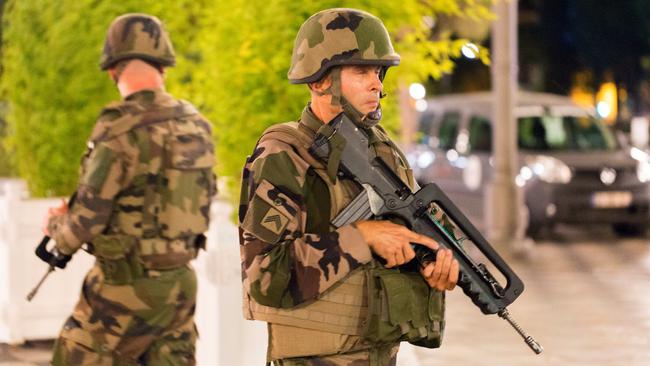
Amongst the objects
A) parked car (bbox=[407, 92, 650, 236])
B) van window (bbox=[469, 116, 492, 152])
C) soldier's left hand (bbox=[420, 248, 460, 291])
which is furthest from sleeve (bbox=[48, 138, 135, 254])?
van window (bbox=[469, 116, 492, 152])

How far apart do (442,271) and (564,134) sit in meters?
13.2

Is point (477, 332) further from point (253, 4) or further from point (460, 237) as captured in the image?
point (460, 237)

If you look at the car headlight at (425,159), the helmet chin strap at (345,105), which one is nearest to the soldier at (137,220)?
the helmet chin strap at (345,105)

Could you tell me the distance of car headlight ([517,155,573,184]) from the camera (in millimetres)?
15625

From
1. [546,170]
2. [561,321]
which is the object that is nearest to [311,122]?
[561,321]

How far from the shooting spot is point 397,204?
369cm

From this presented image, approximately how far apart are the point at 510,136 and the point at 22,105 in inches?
257

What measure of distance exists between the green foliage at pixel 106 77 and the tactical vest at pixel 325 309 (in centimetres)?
331

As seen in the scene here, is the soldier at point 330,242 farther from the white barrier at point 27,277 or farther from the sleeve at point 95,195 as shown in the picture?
the white barrier at point 27,277

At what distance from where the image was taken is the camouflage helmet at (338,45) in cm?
371

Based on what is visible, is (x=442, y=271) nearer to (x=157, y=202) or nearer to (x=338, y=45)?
(x=338, y=45)

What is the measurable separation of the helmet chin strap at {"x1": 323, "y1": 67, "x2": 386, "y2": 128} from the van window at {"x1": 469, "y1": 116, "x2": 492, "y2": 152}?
13116mm

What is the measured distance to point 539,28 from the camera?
162 ft

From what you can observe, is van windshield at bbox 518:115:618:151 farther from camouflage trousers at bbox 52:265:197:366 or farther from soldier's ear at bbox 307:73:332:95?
soldier's ear at bbox 307:73:332:95
